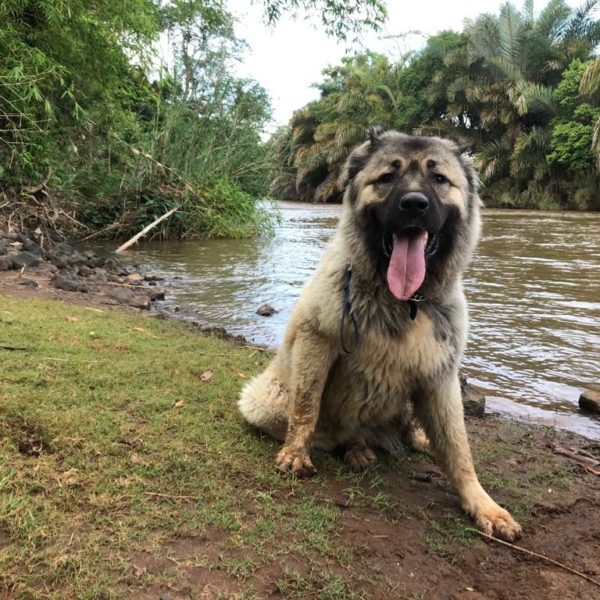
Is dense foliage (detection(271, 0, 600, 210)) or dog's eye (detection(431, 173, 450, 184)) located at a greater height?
dense foliage (detection(271, 0, 600, 210))

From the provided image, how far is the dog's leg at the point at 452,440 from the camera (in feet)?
9.23

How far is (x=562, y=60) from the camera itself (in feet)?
119

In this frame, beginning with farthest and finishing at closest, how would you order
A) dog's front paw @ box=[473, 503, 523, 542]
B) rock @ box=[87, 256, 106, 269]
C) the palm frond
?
the palm frond < rock @ box=[87, 256, 106, 269] < dog's front paw @ box=[473, 503, 523, 542]

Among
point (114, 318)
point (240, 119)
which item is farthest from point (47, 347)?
point (240, 119)

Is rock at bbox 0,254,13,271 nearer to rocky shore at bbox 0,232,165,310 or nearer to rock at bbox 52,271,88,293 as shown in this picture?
rocky shore at bbox 0,232,165,310

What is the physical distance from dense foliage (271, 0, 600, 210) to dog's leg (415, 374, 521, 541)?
76.4 feet

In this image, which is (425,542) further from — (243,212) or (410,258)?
(243,212)

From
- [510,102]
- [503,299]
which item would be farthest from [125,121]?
[510,102]

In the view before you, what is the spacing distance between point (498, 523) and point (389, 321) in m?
1.15

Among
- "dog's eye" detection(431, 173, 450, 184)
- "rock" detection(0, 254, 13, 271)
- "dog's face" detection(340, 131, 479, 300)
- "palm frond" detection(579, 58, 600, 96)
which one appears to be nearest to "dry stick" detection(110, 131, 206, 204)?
"rock" detection(0, 254, 13, 271)

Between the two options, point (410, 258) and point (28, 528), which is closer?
point (28, 528)

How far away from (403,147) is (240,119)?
51.1 ft

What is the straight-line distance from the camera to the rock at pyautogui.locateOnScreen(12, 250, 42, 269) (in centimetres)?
817

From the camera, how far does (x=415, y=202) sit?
109 inches
